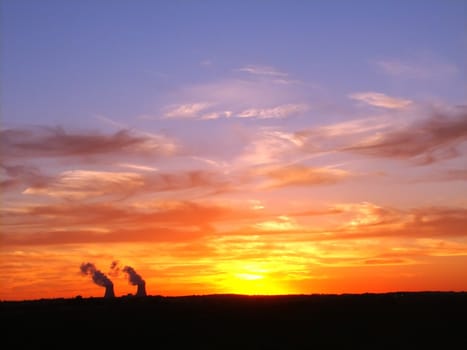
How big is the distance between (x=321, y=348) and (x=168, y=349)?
13.6 meters

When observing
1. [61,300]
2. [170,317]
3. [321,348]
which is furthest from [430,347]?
[61,300]

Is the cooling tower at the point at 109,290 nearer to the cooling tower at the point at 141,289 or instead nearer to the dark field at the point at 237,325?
the cooling tower at the point at 141,289

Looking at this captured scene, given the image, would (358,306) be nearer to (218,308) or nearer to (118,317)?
(218,308)

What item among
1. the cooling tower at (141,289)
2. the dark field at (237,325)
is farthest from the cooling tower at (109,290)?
the dark field at (237,325)

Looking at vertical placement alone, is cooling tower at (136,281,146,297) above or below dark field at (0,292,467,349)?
above

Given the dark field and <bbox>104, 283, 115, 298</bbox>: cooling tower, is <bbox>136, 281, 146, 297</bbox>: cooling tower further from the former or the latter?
the dark field

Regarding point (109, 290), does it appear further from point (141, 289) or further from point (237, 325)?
point (237, 325)

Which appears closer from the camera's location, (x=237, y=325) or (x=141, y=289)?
(x=237, y=325)

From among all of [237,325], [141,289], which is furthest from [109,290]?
[237,325]

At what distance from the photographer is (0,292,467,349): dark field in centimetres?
6650

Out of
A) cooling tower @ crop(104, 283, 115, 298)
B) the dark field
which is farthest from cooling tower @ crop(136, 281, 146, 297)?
the dark field

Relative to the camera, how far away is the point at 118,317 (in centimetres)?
7712

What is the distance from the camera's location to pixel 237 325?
243ft

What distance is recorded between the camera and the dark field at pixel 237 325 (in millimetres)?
66500
